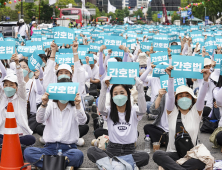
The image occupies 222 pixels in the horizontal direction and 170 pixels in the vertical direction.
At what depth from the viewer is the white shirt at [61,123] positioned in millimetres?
5500

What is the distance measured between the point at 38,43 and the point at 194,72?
21.5ft

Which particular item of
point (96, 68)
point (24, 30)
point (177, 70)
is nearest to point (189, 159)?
point (177, 70)

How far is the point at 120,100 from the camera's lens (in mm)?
5184

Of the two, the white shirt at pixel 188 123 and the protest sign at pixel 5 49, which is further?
the protest sign at pixel 5 49

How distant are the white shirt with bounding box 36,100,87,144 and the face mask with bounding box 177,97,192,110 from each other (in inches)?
53.7

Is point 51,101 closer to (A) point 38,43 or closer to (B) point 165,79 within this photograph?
(B) point 165,79

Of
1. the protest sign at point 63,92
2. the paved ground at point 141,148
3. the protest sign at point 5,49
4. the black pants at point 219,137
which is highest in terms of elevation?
the protest sign at point 5,49

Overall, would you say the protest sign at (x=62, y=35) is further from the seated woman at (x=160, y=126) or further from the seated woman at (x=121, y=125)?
the seated woman at (x=121, y=125)

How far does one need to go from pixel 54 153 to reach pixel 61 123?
1.42ft

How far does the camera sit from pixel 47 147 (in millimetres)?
5539

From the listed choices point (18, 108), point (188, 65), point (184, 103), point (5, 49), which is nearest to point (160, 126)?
point (184, 103)

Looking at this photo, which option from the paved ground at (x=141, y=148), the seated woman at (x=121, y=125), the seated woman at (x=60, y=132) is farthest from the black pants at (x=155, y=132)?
the seated woman at (x=60, y=132)

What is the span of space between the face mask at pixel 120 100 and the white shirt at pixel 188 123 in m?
0.76

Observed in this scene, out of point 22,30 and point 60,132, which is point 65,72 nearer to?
point 60,132
